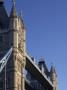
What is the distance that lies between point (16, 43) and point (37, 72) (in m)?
17.9

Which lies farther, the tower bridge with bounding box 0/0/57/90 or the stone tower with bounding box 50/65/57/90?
the stone tower with bounding box 50/65/57/90

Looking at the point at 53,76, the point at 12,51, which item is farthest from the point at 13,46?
the point at 53,76

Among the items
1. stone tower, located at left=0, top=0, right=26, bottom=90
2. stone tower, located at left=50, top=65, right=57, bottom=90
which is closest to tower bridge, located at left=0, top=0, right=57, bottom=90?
stone tower, located at left=0, top=0, right=26, bottom=90

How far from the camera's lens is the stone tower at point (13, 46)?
66.2 meters

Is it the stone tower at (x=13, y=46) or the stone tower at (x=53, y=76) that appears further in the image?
the stone tower at (x=53, y=76)

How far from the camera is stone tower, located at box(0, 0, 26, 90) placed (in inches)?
2606

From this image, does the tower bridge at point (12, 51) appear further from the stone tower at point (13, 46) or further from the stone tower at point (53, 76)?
the stone tower at point (53, 76)

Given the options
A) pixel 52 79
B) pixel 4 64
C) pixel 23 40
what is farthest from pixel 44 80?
pixel 4 64

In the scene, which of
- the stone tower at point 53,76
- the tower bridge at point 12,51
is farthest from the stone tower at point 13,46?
the stone tower at point 53,76

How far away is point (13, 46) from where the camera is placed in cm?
Answer: 6706

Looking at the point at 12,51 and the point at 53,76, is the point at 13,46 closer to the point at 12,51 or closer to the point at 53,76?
the point at 12,51

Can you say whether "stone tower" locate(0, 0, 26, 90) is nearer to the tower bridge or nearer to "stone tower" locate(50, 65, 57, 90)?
the tower bridge

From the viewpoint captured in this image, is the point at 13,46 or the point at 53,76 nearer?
the point at 13,46

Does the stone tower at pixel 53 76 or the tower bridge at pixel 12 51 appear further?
the stone tower at pixel 53 76
